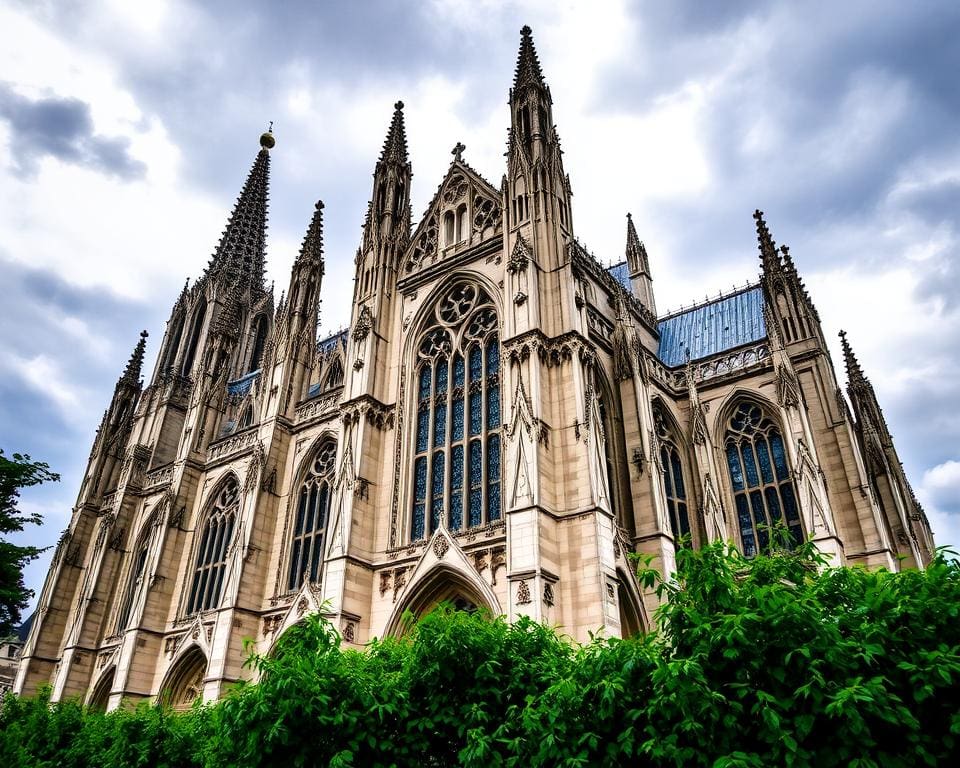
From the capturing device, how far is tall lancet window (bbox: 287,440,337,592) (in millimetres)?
26266

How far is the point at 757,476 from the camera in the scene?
25609 millimetres

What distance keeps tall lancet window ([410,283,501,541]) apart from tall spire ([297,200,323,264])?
38.5 ft

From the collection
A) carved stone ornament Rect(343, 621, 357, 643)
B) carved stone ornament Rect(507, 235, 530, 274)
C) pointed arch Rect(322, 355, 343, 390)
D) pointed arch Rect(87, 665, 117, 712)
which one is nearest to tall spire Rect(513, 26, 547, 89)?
carved stone ornament Rect(507, 235, 530, 274)

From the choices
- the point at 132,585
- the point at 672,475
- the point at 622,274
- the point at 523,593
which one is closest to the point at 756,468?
the point at 672,475

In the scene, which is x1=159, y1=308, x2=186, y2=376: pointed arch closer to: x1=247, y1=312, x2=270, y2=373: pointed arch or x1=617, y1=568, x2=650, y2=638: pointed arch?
x1=247, y1=312, x2=270, y2=373: pointed arch

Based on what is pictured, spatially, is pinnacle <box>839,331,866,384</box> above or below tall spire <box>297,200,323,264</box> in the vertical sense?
below

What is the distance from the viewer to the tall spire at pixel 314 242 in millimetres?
35438

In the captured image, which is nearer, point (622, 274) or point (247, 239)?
point (622, 274)

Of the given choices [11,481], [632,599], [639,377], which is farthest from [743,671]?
[11,481]

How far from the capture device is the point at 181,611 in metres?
29.2

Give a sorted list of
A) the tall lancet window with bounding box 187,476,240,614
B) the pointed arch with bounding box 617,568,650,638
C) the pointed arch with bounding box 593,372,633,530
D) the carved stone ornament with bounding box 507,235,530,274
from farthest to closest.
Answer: the tall lancet window with bounding box 187,476,240,614 < the carved stone ornament with bounding box 507,235,530,274 < the pointed arch with bounding box 593,372,633,530 < the pointed arch with bounding box 617,568,650,638

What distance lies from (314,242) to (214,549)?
1549 cm

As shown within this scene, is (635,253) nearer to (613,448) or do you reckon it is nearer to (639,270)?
(639,270)

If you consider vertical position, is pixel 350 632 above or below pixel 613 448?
below
